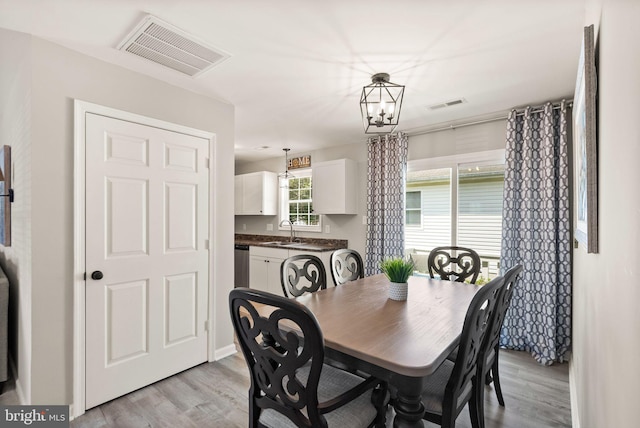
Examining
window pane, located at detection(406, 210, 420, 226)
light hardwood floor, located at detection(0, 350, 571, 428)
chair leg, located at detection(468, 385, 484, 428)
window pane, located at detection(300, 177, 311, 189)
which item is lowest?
light hardwood floor, located at detection(0, 350, 571, 428)

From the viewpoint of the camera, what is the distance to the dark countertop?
438 cm

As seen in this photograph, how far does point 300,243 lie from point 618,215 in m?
4.40

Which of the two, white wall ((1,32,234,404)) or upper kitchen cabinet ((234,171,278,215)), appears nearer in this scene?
white wall ((1,32,234,404))

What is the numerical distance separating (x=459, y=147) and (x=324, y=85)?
6.14 feet

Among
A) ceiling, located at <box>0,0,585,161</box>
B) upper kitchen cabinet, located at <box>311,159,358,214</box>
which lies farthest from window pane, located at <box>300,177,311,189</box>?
ceiling, located at <box>0,0,585,161</box>

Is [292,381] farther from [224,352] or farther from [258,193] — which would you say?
[258,193]

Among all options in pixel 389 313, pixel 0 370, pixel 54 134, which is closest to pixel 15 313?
pixel 0 370

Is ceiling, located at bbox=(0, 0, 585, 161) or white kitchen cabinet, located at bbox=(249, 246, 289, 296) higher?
ceiling, located at bbox=(0, 0, 585, 161)

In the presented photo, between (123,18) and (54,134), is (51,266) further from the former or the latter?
(123,18)

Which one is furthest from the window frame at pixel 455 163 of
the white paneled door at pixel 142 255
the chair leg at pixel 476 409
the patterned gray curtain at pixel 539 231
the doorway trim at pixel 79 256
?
the doorway trim at pixel 79 256

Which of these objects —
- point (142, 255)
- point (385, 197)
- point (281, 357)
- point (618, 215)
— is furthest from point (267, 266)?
point (618, 215)

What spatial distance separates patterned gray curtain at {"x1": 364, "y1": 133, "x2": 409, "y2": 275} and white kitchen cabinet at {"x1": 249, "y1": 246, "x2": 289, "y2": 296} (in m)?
1.25

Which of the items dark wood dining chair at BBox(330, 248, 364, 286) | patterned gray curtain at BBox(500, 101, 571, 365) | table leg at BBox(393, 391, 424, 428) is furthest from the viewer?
patterned gray curtain at BBox(500, 101, 571, 365)

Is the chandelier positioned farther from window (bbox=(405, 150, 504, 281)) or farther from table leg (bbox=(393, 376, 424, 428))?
table leg (bbox=(393, 376, 424, 428))
